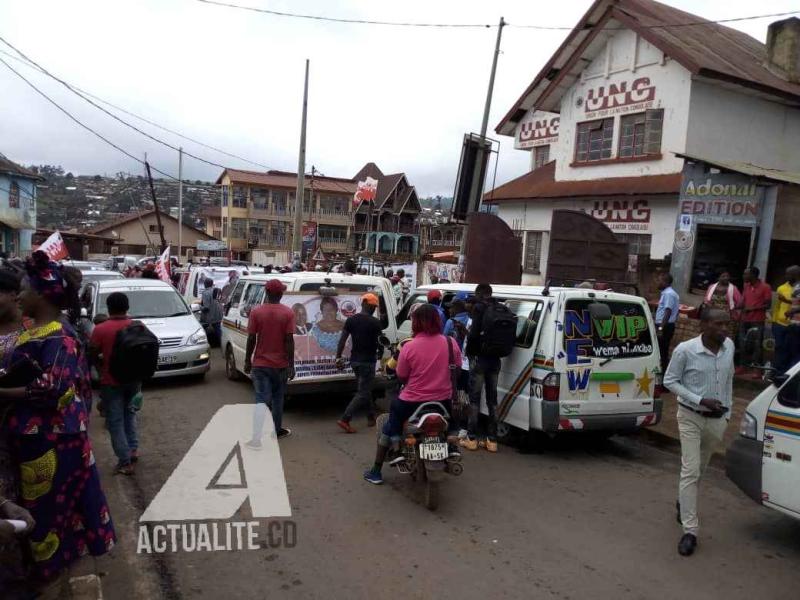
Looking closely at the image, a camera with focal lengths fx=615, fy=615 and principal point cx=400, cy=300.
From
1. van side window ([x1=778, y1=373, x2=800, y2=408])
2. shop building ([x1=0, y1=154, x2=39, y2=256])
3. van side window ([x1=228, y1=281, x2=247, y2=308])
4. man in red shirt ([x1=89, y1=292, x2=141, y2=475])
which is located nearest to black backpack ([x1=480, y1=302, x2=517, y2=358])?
van side window ([x1=778, y1=373, x2=800, y2=408])

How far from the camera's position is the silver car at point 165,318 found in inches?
386

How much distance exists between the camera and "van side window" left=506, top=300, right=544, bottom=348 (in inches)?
262

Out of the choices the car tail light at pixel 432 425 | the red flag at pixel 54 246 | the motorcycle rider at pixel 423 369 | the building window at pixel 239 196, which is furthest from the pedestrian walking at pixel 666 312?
the building window at pixel 239 196

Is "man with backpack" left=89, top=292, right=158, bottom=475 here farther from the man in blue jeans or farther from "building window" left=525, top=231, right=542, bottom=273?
"building window" left=525, top=231, right=542, bottom=273

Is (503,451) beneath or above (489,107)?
beneath

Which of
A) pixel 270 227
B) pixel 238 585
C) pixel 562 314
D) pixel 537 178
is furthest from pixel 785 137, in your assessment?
pixel 270 227

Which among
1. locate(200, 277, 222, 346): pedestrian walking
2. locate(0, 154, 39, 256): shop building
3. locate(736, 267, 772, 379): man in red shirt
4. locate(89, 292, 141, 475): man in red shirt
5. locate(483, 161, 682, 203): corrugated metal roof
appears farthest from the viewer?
locate(0, 154, 39, 256): shop building

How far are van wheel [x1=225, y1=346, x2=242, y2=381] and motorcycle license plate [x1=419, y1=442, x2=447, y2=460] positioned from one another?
5869 millimetres

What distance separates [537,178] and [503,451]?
1680 cm

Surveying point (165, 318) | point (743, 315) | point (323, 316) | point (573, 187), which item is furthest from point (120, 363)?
point (573, 187)

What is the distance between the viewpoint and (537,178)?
22203 mm

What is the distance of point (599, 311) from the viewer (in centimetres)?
629

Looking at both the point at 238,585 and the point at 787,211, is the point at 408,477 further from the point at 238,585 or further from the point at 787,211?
the point at 787,211

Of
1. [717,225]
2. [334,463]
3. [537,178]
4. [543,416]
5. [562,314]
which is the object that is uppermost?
[537,178]
